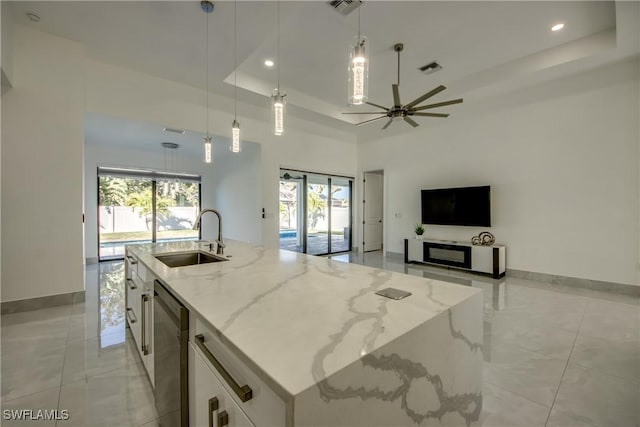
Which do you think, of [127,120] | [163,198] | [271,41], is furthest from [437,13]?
[163,198]

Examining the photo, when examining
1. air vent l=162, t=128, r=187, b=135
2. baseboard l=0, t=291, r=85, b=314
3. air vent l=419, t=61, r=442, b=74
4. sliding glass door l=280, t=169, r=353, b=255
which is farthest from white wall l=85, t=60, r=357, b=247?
air vent l=419, t=61, r=442, b=74

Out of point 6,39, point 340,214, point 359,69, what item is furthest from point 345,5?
point 340,214

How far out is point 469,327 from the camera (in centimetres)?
117

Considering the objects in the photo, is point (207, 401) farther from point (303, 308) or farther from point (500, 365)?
point (500, 365)

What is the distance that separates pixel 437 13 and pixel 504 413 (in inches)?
147

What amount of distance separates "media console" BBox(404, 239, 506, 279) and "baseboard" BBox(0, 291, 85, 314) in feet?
18.9

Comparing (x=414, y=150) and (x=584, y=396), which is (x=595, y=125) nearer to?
(x=414, y=150)

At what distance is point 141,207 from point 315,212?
445 cm

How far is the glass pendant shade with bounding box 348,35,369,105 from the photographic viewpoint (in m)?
1.90

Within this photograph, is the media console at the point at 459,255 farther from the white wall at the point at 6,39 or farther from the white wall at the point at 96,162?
the white wall at the point at 6,39

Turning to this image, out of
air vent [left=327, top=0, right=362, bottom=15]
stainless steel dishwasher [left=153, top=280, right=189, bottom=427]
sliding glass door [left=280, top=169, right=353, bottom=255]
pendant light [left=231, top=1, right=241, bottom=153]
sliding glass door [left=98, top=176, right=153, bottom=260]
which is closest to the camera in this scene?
stainless steel dishwasher [left=153, top=280, right=189, bottom=427]

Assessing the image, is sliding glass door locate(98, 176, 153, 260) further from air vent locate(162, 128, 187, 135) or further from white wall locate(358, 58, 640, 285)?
white wall locate(358, 58, 640, 285)

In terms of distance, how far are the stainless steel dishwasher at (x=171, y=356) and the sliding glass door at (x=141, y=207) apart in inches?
252

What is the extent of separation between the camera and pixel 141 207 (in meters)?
6.93
